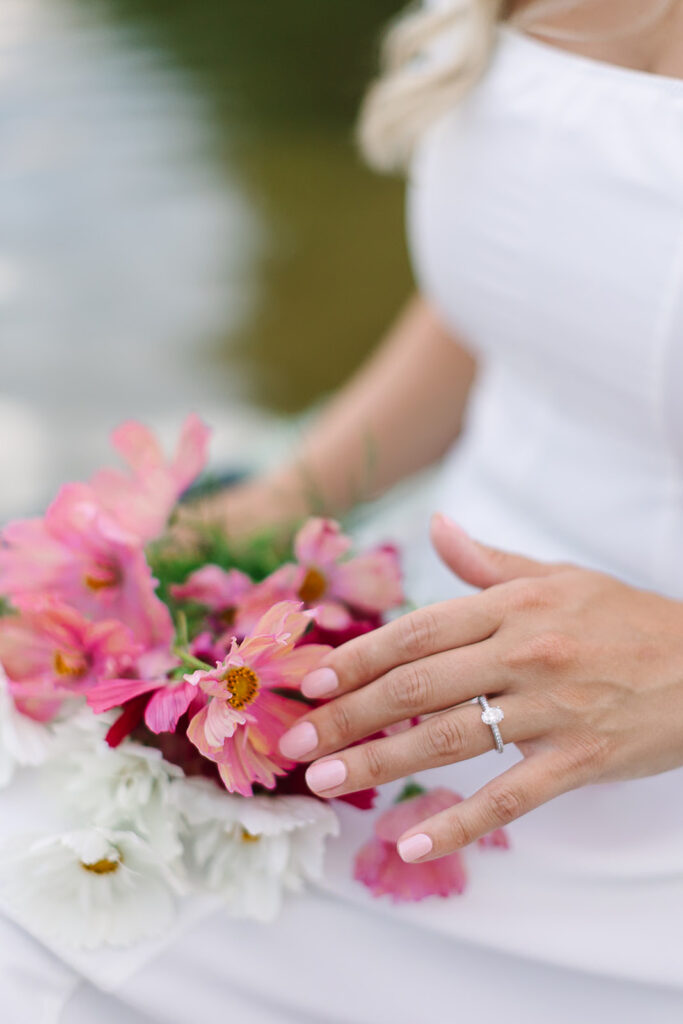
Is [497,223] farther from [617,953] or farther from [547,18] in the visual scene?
[617,953]

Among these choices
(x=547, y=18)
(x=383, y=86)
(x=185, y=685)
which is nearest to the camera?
(x=185, y=685)

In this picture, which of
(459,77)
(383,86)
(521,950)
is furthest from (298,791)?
(383,86)

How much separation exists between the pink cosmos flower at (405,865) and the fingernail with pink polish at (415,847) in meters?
0.04

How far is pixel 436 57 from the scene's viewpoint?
3.06 feet

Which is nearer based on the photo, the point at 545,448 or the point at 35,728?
the point at 35,728

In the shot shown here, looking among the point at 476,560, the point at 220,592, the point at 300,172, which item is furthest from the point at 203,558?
the point at 300,172

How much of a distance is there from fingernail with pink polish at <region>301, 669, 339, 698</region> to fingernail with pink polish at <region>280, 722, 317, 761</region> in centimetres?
2

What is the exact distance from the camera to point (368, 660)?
54 cm

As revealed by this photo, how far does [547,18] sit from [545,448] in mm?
332

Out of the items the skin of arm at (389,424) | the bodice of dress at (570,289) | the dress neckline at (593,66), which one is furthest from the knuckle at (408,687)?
the skin of arm at (389,424)

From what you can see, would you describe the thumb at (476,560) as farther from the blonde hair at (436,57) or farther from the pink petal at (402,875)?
the blonde hair at (436,57)

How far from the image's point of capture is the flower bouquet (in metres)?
0.50

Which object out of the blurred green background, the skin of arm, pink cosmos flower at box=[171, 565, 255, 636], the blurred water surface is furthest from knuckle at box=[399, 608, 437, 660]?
the blurred green background

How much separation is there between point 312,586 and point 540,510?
1.06 ft
